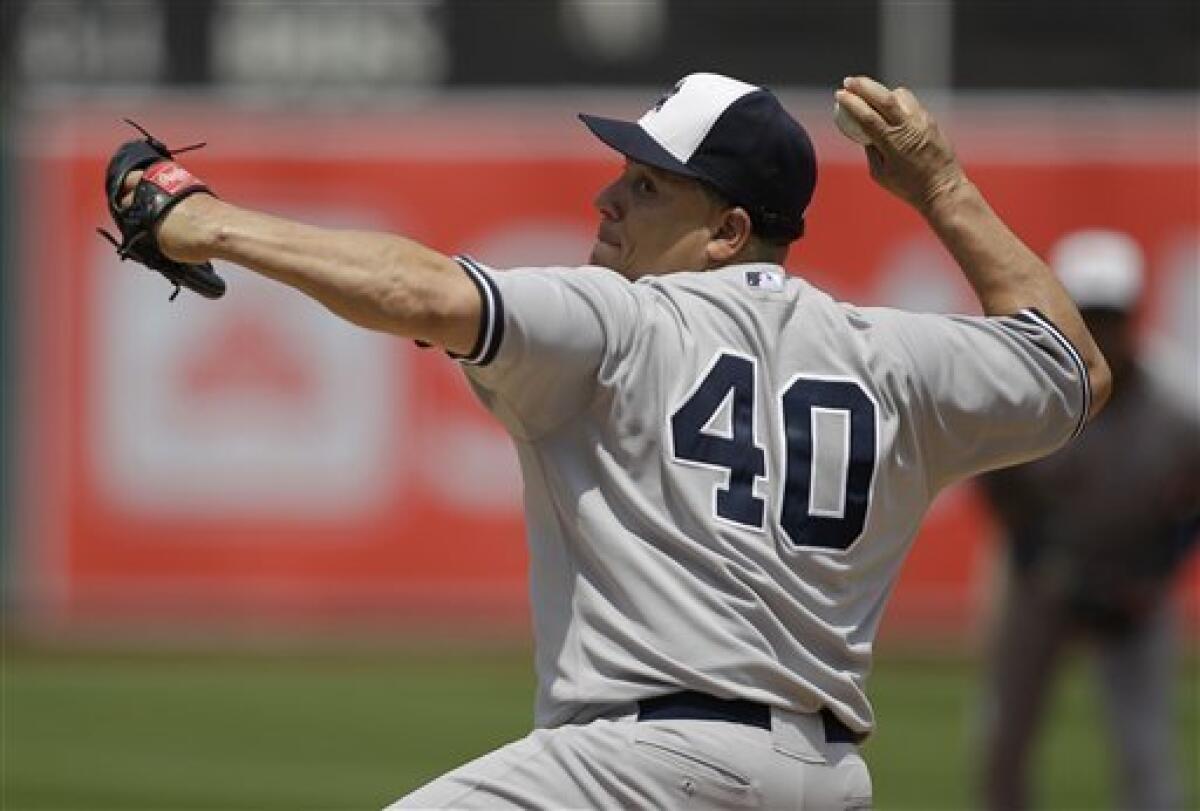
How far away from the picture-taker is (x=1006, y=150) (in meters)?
16.7

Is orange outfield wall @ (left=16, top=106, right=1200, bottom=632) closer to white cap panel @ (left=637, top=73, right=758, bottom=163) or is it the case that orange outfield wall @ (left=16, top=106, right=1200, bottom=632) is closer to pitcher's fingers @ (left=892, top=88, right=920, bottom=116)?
pitcher's fingers @ (left=892, top=88, right=920, bottom=116)

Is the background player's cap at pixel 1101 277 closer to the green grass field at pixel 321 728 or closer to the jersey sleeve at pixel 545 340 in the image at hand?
the green grass field at pixel 321 728

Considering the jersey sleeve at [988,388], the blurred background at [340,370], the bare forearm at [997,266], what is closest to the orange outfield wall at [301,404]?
the blurred background at [340,370]

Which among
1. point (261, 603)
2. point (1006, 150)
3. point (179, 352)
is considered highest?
point (1006, 150)

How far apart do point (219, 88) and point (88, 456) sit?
2.95 metres

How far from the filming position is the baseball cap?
442cm

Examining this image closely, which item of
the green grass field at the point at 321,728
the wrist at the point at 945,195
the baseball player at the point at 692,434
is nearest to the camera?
the baseball player at the point at 692,434

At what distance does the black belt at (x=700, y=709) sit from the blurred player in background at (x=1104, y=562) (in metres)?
5.25

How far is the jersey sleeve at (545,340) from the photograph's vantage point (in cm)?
392

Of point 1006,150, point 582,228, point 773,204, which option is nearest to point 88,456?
point 582,228

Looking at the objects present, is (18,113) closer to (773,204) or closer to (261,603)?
(261,603)

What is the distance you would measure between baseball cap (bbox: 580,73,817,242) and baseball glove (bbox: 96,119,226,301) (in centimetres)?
74

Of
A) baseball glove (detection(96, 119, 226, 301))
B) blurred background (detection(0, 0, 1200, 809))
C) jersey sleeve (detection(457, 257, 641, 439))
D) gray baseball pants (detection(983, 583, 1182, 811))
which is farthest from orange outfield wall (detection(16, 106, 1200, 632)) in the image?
jersey sleeve (detection(457, 257, 641, 439))

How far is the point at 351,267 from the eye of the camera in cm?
385
